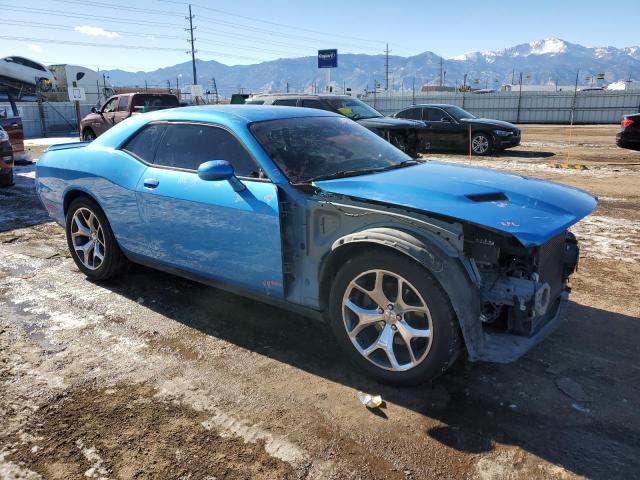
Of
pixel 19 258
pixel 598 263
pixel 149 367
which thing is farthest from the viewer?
pixel 19 258

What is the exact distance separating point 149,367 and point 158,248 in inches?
43.5

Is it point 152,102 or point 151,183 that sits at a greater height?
point 152,102

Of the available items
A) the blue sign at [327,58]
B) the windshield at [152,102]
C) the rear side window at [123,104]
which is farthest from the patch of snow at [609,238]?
the blue sign at [327,58]

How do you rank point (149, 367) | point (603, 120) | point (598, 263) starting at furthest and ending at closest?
point (603, 120) → point (598, 263) → point (149, 367)

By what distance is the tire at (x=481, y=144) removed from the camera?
1464cm

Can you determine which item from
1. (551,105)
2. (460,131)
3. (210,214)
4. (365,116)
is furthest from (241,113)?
(551,105)

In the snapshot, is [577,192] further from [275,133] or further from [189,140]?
[189,140]

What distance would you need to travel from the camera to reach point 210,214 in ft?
11.9

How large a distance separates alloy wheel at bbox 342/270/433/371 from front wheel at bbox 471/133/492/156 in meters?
12.7

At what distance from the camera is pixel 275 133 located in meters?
3.74

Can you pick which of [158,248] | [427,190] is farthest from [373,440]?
[158,248]

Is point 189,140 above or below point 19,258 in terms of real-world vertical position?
above

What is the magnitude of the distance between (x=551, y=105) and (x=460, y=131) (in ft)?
60.2

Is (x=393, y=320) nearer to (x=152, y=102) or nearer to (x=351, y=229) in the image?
(x=351, y=229)
